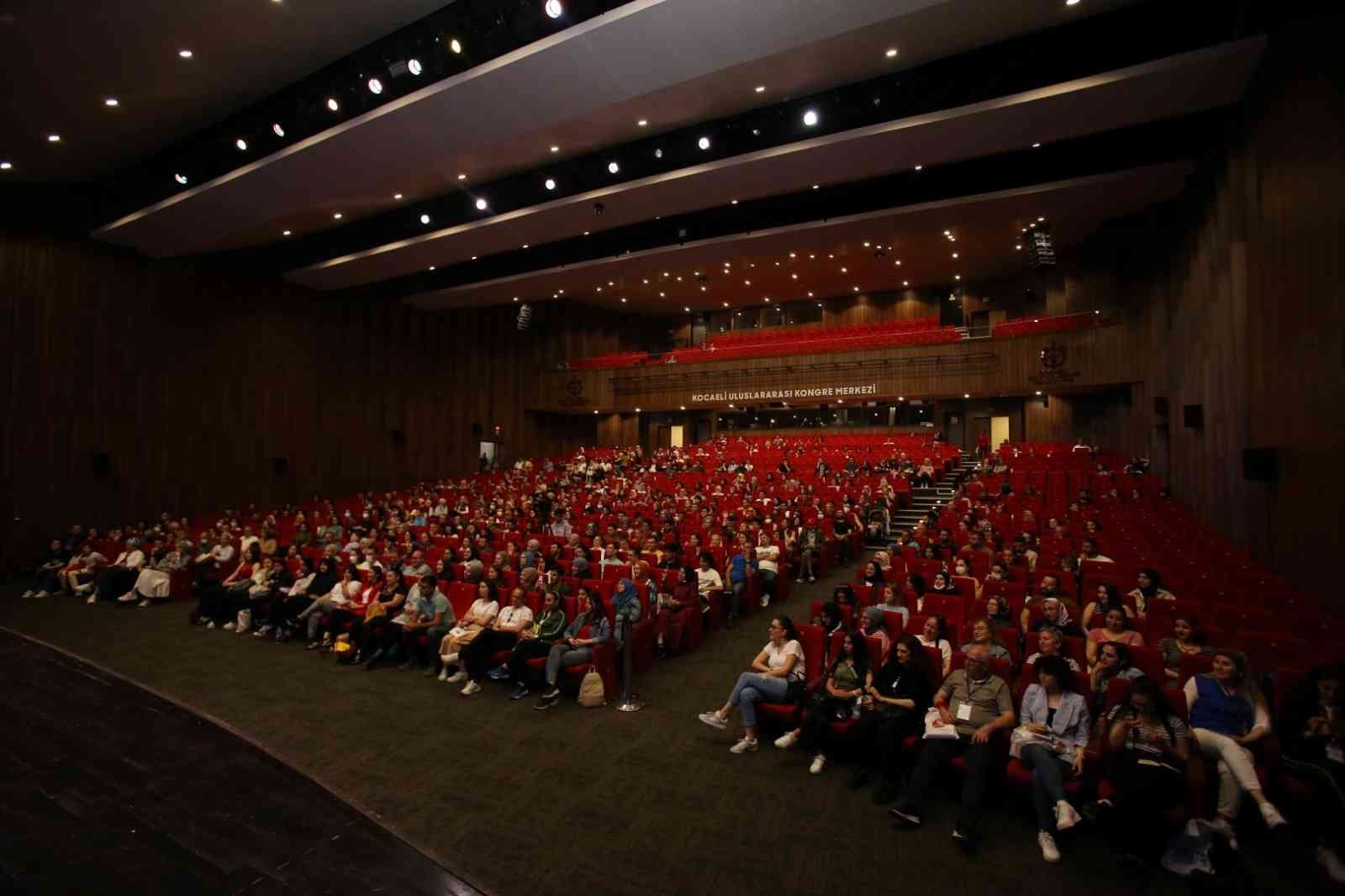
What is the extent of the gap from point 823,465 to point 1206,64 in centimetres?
842

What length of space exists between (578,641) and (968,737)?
281 centimetres

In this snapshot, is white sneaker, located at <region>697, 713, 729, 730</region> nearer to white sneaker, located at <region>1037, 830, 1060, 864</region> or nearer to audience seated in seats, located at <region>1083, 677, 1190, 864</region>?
white sneaker, located at <region>1037, 830, 1060, 864</region>

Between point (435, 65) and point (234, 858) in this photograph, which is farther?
point (435, 65)

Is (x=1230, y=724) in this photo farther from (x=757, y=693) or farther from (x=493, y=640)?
(x=493, y=640)

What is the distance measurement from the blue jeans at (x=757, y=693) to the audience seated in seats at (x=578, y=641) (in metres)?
1.33

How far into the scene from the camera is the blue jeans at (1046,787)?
10.1 ft

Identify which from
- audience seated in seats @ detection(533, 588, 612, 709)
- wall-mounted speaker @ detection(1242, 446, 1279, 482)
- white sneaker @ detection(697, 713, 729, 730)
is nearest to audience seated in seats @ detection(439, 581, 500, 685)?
audience seated in seats @ detection(533, 588, 612, 709)

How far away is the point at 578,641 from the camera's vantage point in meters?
5.13

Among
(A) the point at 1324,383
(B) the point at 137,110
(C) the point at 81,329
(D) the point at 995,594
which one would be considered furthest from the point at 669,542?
(C) the point at 81,329

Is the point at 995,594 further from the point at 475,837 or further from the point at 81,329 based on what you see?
the point at 81,329

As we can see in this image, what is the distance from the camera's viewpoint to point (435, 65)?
6.96 metres

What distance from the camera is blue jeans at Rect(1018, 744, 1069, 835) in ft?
10.1

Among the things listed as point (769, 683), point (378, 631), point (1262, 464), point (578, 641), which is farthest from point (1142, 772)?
point (378, 631)

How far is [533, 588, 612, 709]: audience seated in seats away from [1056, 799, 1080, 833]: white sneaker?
3.08 meters
